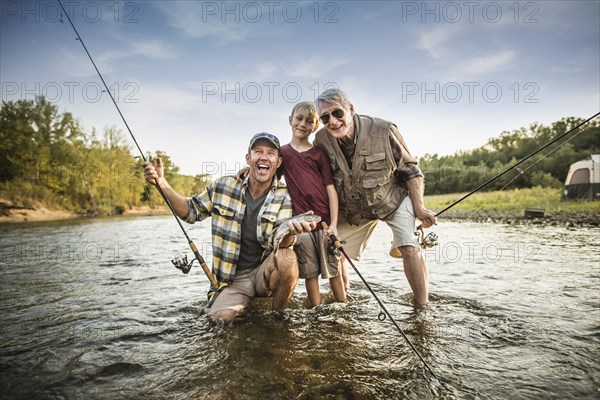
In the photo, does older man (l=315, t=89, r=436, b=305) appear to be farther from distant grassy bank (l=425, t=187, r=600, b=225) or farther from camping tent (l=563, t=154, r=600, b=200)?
camping tent (l=563, t=154, r=600, b=200)

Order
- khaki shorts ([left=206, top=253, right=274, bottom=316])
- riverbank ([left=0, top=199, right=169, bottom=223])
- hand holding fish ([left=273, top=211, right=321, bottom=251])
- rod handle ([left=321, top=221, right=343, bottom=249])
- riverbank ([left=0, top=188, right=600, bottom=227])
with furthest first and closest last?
riverbank ([left=0, top=199, right=169, bottom=223]) < riverbank ([left=0, top=188, right=600, bottom=227]) < khaki shorts ([left=206, top=253, right=274, bottom=316]) < rod handle ([left=321, top=221, right=343, bottom=249]) < hand holding fish ([left=273, top=211, right=321, bottom=251])

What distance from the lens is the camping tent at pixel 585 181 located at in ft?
67.4

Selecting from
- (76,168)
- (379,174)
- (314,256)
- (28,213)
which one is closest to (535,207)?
(379,174)

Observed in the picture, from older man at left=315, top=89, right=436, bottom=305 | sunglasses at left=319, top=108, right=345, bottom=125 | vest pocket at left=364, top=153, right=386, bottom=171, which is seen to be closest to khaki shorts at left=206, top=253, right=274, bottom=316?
older man at left=315, top=89, right=436, bottom=305

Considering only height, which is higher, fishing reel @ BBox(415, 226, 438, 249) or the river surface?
fishing reel @ BBox(415, 226, 438, 249)

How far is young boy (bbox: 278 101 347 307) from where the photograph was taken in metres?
4.03

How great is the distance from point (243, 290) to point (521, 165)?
45.8m

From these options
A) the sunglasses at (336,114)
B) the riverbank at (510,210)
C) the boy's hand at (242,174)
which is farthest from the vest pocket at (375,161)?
the riverbank at (510,210)

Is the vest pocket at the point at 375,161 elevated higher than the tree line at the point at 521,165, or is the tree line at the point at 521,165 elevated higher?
the tree line at the point at 521,165

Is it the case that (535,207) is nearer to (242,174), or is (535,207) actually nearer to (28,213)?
(242,174)

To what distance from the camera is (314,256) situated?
13.5 ft

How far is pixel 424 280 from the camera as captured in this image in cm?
412

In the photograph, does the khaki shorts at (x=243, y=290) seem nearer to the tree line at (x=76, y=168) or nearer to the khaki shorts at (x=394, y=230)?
the khaki shorts at (x=394, y=230)

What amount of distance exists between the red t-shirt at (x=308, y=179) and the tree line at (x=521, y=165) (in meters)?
23.4
